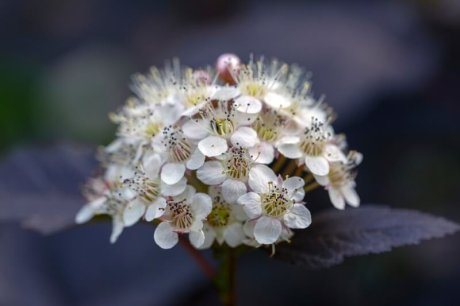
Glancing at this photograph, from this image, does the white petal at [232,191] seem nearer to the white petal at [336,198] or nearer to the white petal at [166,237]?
the white petal at [166,237]

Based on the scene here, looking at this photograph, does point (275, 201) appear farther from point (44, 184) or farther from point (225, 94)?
point (44, 184)

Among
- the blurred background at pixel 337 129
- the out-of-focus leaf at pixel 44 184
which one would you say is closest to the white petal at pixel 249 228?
the out-of-focus leaf at pixel 44 184

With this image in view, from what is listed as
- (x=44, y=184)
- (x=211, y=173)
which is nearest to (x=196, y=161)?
(x=211, y=173)

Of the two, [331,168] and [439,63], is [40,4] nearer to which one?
[439,63]

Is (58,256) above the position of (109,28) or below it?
below

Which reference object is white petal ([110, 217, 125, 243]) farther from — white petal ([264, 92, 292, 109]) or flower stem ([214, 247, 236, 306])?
white petal ([264, 92, 292, 109])

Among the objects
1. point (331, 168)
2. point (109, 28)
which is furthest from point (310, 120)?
point (109, 28)
